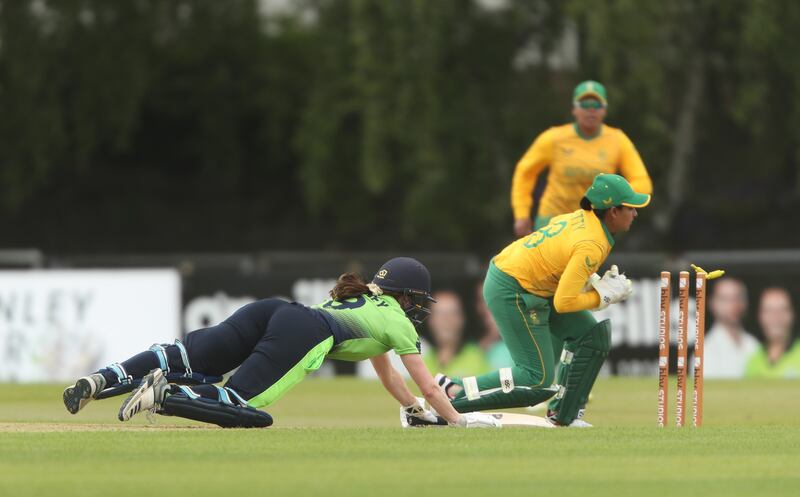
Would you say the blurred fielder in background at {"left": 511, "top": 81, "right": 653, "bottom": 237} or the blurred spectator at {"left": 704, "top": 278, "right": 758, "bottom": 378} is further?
the blurred spectator at {"left": 704, "top": 278, "right": 758, "bottom": 378}

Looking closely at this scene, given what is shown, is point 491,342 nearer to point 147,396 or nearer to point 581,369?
point 581,369

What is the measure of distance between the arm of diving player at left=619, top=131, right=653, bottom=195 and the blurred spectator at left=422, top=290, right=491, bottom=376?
557cm

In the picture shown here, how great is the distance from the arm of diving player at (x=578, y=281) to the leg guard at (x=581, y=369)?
61 cm

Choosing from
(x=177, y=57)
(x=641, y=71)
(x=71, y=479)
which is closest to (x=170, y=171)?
(x=177, y=57)

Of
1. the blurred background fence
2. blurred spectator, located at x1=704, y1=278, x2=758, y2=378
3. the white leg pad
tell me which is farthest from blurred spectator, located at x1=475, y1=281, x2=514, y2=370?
the white leg pad

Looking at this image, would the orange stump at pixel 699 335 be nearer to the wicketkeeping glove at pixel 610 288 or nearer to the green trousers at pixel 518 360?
the wicketkeeping glove at pixel 610 288

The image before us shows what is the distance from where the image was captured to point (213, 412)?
31.1 ft

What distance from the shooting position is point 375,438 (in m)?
9.05

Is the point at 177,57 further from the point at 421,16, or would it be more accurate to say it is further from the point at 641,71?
the point at 641,71

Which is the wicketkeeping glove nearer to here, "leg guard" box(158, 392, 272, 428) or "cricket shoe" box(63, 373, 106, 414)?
"leg guard" box(158, 392, 272, 428)

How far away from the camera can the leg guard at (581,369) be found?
10727 millimetres

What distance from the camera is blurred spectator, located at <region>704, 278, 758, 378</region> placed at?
18.0 metres

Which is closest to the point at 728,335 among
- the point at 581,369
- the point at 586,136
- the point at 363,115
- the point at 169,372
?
the point at 586,136

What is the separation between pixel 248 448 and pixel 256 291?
34.4 ft
